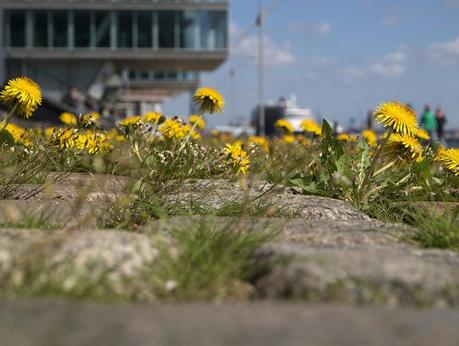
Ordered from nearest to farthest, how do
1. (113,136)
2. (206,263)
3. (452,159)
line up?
(206,263)
(452,159)
(113,136)

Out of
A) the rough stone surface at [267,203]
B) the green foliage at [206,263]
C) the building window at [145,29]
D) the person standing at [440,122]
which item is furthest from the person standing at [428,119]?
the building window at [145,29]

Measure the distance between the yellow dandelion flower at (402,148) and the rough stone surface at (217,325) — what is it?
2371mm

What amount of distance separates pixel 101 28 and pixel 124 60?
2.46 m

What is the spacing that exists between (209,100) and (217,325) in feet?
9.69

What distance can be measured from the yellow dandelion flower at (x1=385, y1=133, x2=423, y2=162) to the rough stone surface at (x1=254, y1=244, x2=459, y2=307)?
6.34ft

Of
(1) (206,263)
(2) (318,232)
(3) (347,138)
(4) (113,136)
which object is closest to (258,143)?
(3) (347,138)

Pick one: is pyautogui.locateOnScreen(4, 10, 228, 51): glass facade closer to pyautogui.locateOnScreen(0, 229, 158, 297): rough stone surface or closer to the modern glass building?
the modern glass building

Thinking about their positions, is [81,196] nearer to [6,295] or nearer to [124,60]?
[6,295]

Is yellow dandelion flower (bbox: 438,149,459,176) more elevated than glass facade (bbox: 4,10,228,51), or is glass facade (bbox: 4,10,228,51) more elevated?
glass facade (bbox: 4,10,228,51)

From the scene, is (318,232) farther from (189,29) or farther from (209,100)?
(189,29)

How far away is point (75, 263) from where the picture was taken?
1630 mm

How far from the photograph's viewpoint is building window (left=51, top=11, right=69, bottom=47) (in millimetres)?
39469

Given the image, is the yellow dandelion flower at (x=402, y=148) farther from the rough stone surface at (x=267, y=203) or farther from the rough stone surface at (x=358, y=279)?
the rough stone surface at (x=358, y=279)

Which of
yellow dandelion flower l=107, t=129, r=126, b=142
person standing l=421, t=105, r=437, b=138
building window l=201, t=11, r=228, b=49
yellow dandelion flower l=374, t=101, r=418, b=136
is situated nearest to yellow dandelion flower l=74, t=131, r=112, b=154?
yellow dandelion flower l=107, t=129, r=126, b=142
